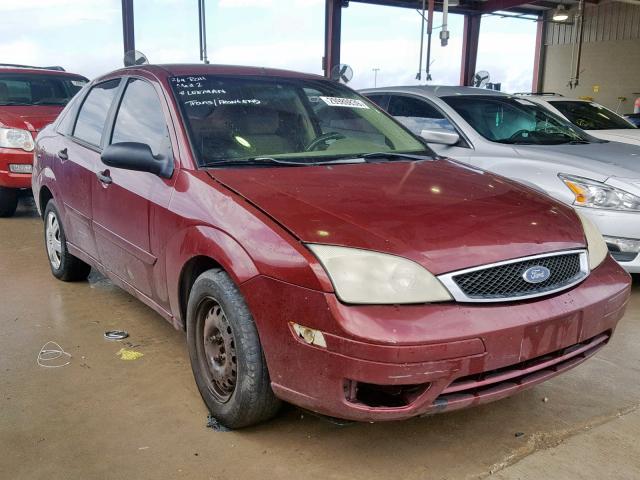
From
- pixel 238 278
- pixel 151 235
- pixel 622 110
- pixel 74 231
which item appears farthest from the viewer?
pixel 622 110

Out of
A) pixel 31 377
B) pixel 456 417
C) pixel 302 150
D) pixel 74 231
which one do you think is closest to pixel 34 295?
pixel 74 231

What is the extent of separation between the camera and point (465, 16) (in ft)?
60.4

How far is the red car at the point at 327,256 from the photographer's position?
2.01 metres

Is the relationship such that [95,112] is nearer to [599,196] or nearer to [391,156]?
[391,156]

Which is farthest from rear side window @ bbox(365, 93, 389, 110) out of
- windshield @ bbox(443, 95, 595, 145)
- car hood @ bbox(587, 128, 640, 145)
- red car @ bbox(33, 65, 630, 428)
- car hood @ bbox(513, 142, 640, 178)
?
red car @ bbox(33, 65, 630, 428)

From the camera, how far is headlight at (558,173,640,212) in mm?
4180

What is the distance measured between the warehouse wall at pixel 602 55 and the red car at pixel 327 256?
1911 centimetres

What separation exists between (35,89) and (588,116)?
6871mm

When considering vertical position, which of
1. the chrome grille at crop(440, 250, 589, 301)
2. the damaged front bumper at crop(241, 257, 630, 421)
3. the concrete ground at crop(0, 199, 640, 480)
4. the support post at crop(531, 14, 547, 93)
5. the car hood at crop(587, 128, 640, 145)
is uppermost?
the support post at crop(531, 14, 547, 93)

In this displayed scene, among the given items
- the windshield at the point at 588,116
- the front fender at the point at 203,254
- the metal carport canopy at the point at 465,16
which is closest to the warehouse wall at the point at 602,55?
the metal carport canopy at the point at 465,16

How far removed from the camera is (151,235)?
2869 millimetres

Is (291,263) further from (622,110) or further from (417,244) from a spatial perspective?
(622,110)

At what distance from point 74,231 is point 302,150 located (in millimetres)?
1748

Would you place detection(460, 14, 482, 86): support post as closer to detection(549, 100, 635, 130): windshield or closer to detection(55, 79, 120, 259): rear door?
detection(549, 100, 635, 130): windshield
